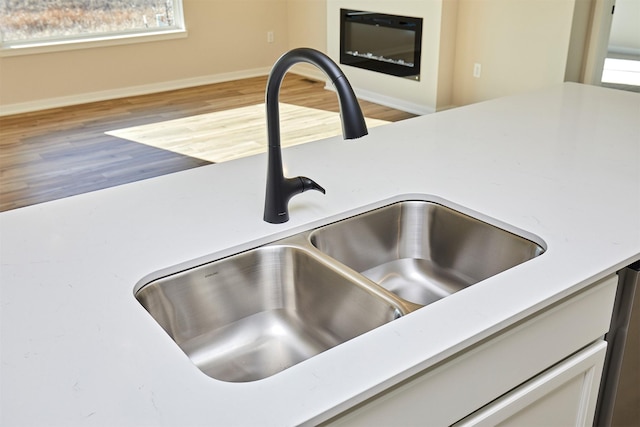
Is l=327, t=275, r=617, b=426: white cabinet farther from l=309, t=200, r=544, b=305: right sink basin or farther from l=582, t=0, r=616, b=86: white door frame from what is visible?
l=582, t=0, r=616, b=86: white door frame

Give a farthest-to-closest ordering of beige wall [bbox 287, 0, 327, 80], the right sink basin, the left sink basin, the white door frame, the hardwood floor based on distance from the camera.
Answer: beige wall [bbox 287, 0, 327, 80] < the white door frame < the hardwood floor < the right sink basin < the left sink basin

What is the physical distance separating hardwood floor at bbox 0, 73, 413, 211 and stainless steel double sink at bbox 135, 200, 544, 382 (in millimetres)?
3010

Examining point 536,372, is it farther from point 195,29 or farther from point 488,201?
point 195,29

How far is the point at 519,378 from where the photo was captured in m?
1.12

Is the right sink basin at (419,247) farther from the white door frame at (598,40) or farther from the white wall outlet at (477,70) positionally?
the white wall outlet at (477,70)

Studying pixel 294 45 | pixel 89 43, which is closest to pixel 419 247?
pixel 89 43

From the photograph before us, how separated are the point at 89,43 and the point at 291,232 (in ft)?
17.7

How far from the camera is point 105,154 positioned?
15.5 ft

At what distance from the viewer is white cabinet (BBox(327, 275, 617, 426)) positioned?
3.08ft

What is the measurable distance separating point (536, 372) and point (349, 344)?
426mm

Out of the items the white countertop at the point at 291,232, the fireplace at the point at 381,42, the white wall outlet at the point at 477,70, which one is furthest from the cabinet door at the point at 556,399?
the fireplace at the point at 381,42

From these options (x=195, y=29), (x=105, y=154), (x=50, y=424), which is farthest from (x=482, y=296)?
(x=195, y=29)

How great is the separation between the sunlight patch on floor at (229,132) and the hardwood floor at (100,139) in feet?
0.40

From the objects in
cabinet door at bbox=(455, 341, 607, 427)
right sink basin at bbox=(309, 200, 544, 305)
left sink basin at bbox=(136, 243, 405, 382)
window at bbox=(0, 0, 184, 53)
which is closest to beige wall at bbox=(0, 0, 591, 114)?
window at bbox=(0, 0, 184, 53)
